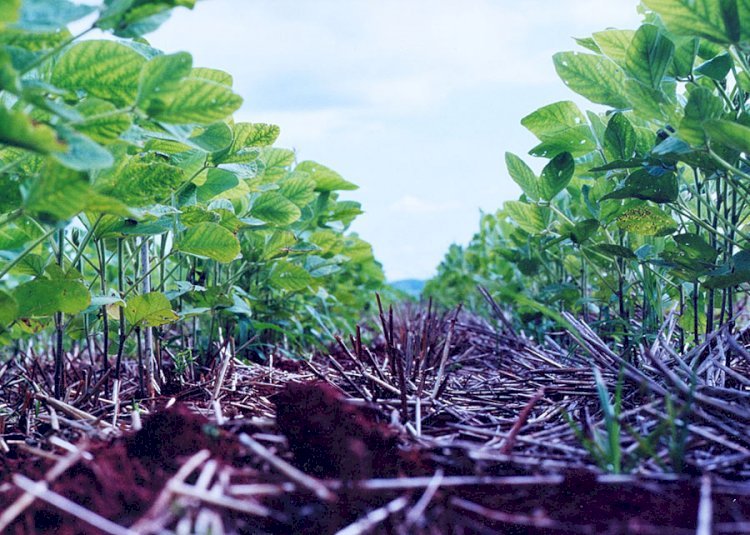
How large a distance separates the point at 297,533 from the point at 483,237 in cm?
523

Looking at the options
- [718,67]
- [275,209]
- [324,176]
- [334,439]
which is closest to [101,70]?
[334,439]

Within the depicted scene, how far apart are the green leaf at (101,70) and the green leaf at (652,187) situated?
97 cm

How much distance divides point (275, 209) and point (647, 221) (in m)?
0.99

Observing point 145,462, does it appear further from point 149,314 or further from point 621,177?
point 621,177

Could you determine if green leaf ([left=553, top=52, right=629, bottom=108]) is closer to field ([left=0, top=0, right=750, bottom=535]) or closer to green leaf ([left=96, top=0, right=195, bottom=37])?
field ([left=0, top=0, right=750, bottom=535])

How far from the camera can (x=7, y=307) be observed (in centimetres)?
105

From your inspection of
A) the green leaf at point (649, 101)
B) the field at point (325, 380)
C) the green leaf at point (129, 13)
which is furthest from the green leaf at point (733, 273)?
the green leaf at point (129, 13)

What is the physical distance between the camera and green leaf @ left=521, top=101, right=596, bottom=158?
1.61 metres

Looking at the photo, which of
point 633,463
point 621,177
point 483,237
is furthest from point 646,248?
point 483,237

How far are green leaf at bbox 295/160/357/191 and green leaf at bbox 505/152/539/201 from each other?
95 centimetres

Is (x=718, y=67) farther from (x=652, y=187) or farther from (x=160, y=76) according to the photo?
(x=160, y=76)

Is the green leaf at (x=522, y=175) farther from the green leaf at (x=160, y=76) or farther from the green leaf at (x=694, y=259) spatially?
the green leaf at (x=160, y=76)

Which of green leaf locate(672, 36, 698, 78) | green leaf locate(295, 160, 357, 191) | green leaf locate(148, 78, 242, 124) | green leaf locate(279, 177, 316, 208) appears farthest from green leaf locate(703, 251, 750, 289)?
green leaf locate(295, 160, 357, 191)

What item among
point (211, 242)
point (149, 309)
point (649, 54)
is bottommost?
point (149, 309)
